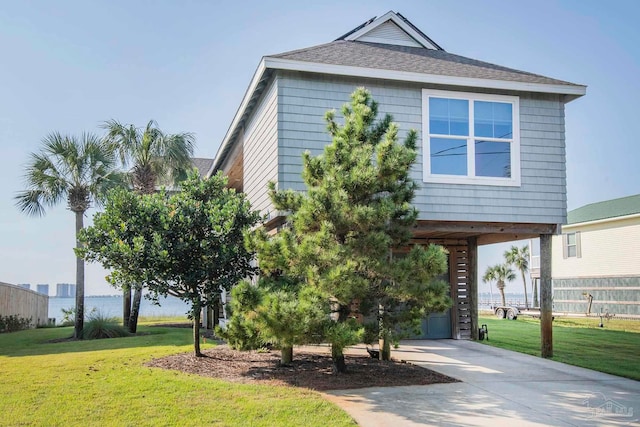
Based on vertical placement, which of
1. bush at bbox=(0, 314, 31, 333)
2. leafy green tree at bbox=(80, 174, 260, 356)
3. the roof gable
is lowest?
bush at bbox=(0, 314, 31, 333)

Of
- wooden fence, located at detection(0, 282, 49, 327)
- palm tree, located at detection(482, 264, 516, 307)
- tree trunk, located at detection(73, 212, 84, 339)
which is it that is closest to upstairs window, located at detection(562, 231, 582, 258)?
palm tree, located at detection(482, 264, 516, 307)

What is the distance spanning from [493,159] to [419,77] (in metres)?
2.22

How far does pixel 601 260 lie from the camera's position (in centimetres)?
2422

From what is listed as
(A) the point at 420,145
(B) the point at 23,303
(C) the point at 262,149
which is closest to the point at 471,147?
(A) the point at 420,145

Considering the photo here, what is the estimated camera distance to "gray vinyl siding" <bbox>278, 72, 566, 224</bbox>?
9719 mm

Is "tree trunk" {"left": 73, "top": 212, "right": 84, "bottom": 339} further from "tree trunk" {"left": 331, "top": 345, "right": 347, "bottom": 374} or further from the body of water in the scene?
"tree trunk" {"left": 331, "top": 345, "right": 347, "bottom": 374}

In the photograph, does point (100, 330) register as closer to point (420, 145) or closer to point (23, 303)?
point (23, 303)

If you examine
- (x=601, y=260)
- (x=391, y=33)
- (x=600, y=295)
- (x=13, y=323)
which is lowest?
(x=13, y=323)

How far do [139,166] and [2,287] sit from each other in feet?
19.4

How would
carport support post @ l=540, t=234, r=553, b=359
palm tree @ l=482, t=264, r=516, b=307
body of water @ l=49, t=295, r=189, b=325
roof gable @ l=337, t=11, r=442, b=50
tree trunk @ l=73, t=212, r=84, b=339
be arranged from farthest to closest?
palm tree @ l=482, t=264, r=516, b=307 < body of water @ l=49, t=295, r=189, b=325 < tree trunk @ l=73, t=212, r=84, b=339 < roof gable @ l=337, t=11, r=442, b=50 < carport support post @ l=540, t=234, r=553, b=359

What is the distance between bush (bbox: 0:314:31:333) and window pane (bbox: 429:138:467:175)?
1527 centimetres

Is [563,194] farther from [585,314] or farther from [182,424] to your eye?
[585,314]

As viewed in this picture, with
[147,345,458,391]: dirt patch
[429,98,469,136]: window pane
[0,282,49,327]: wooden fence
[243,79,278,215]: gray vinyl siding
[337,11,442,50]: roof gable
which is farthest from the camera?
[0,282,49,327]: wooden fence

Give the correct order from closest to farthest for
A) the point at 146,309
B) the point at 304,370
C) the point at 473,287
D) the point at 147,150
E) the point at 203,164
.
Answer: the point at 304,370
the point at 473,287
the point at 147,150
the point at 203,164
the point at 146,309
